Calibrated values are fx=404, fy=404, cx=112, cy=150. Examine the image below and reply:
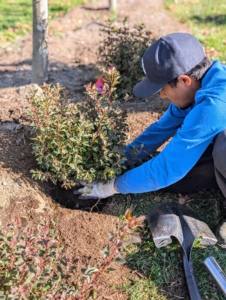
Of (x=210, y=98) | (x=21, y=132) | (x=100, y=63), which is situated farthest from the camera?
(x=100, y=63)

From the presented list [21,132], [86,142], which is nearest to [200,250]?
[86,142]

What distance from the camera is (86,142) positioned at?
2.85m

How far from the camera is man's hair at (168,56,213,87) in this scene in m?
2.67

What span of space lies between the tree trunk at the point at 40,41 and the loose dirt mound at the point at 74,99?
0.29 meters

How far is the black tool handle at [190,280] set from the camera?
2600 mm

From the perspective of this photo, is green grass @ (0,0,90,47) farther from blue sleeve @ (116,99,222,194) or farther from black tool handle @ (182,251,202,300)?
black tool handle @ (182,251,202,300)

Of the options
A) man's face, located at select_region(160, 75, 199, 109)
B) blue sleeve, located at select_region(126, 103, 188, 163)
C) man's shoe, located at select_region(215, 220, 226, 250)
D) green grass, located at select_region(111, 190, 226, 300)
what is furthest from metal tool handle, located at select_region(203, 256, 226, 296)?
man's face, located at select_region(160, 75, 199, 109)

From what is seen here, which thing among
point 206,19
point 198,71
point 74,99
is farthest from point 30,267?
point 206,19

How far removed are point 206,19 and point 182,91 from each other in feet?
16.0

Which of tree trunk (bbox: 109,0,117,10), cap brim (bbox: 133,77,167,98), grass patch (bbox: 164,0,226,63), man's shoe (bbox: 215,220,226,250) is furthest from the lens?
tree trunk (bbox: 109,0,117,10)

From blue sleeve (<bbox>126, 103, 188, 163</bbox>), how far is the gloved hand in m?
0.29

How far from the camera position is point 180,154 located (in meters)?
2.69

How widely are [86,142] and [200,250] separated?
3.76ft

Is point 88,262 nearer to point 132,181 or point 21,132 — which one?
point 132,181
